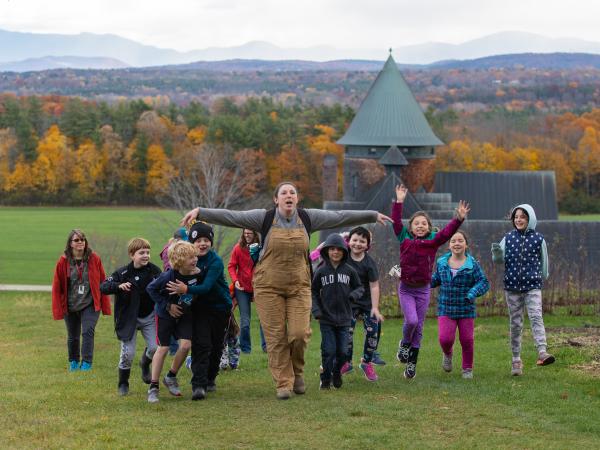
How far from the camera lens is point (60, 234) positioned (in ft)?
266

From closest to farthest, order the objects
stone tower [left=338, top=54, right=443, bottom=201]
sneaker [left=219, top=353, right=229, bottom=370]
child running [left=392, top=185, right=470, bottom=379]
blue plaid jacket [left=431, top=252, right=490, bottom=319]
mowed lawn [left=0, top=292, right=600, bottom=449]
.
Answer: mowed lawn [left=0, top=292, right=600, bottom=449] → blue plaid jacket [left=431, top=252, right=490, bottom=319] → child running [left=392, top=185, right=470, bottom=379] → sneaker [left=219, top=353, right=229, bottom=370] → stone tower [left=338, top=54, right=443, bottom=201]

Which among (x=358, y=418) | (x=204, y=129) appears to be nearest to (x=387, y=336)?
(x=358, y=418)

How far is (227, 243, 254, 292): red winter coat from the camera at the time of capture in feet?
42.1

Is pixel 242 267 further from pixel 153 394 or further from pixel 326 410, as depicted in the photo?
pixel 326 410

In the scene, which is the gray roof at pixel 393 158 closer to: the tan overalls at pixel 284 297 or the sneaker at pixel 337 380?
the sneaker at pixel 337 380

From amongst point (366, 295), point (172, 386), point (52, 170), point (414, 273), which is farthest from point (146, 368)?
point (52, 170)

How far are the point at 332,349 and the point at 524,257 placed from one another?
2.23 m

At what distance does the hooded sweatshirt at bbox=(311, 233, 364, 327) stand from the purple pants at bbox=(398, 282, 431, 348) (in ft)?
2.42

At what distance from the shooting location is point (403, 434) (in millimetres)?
7859

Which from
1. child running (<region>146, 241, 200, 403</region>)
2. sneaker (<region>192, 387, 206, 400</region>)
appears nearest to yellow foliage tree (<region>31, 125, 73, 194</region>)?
child running (<region>146, 241, 200, 403</region>)

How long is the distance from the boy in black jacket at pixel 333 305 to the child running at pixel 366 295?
231 millimetres

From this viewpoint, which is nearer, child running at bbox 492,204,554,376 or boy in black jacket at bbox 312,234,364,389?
boy in black jacket at bbox 312,234,364,389

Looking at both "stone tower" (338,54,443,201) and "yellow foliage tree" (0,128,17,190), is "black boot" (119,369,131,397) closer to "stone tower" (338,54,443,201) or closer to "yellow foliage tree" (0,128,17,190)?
"stone tower" (338,54,443,201)

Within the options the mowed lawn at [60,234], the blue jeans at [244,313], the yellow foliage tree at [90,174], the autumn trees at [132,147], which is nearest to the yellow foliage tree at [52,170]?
the autumn trees at [132,147]
